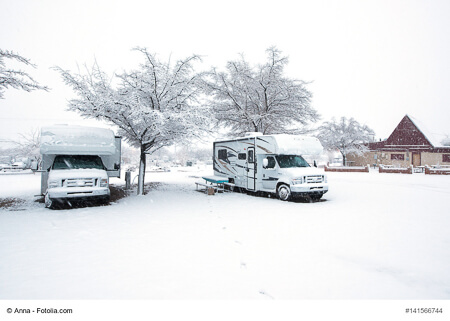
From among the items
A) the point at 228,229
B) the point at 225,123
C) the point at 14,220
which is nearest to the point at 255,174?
the point at 228,229

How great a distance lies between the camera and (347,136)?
125ft

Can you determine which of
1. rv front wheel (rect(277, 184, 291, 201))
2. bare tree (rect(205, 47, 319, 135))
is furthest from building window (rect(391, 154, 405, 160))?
rv front wheel (rect(277, 184, 291, 201))

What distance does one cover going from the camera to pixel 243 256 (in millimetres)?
4395

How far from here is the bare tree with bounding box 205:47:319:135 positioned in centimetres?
1622

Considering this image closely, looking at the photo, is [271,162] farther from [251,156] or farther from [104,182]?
[104,182]

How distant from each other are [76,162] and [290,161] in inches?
349

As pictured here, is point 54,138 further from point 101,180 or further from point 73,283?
point 73,283

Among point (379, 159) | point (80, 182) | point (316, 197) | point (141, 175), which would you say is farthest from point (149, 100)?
point (379, 159)

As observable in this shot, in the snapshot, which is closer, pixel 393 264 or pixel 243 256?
pixel 393 264

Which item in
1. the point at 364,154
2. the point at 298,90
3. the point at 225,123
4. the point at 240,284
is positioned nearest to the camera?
the point at 240,284

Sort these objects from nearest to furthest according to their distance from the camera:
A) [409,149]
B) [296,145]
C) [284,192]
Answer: [284,192]
[296,145]
[409,149]

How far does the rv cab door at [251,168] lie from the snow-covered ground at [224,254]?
380cm

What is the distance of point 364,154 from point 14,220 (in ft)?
151

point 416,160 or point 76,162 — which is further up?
point 416,160
